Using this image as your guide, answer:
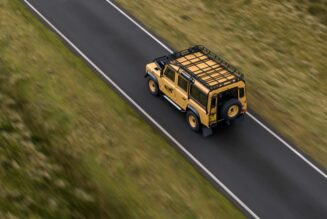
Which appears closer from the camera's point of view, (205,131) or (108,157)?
(108,157)

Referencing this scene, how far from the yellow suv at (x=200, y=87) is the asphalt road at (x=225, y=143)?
2.51ft

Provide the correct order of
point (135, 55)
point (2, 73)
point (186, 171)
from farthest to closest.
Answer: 1. point (135, 55)
2. point (2, 73)
3. point (186, 171)

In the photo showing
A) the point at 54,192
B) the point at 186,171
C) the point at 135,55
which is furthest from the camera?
the point at 135,55

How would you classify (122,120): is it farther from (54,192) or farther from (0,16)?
(0,16)

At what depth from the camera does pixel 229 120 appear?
60.0 ft

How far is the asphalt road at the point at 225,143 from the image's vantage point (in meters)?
16.5

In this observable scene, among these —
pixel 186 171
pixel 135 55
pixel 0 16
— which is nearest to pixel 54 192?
pixel 186 171

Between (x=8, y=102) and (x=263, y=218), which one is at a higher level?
(x=8, y=102)

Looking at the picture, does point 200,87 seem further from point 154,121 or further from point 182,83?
point 154,121

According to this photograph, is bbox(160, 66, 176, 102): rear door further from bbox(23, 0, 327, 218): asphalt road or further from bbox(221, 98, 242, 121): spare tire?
bbox(221, 98, 242, 121): spare tire

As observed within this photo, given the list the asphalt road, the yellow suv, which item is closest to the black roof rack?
the yellow suv

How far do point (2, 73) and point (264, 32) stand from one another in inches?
533

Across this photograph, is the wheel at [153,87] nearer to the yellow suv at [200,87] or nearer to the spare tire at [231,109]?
the yellow suv at [200,87]

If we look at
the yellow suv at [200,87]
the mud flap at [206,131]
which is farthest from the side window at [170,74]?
the mud flap at [206,131]
